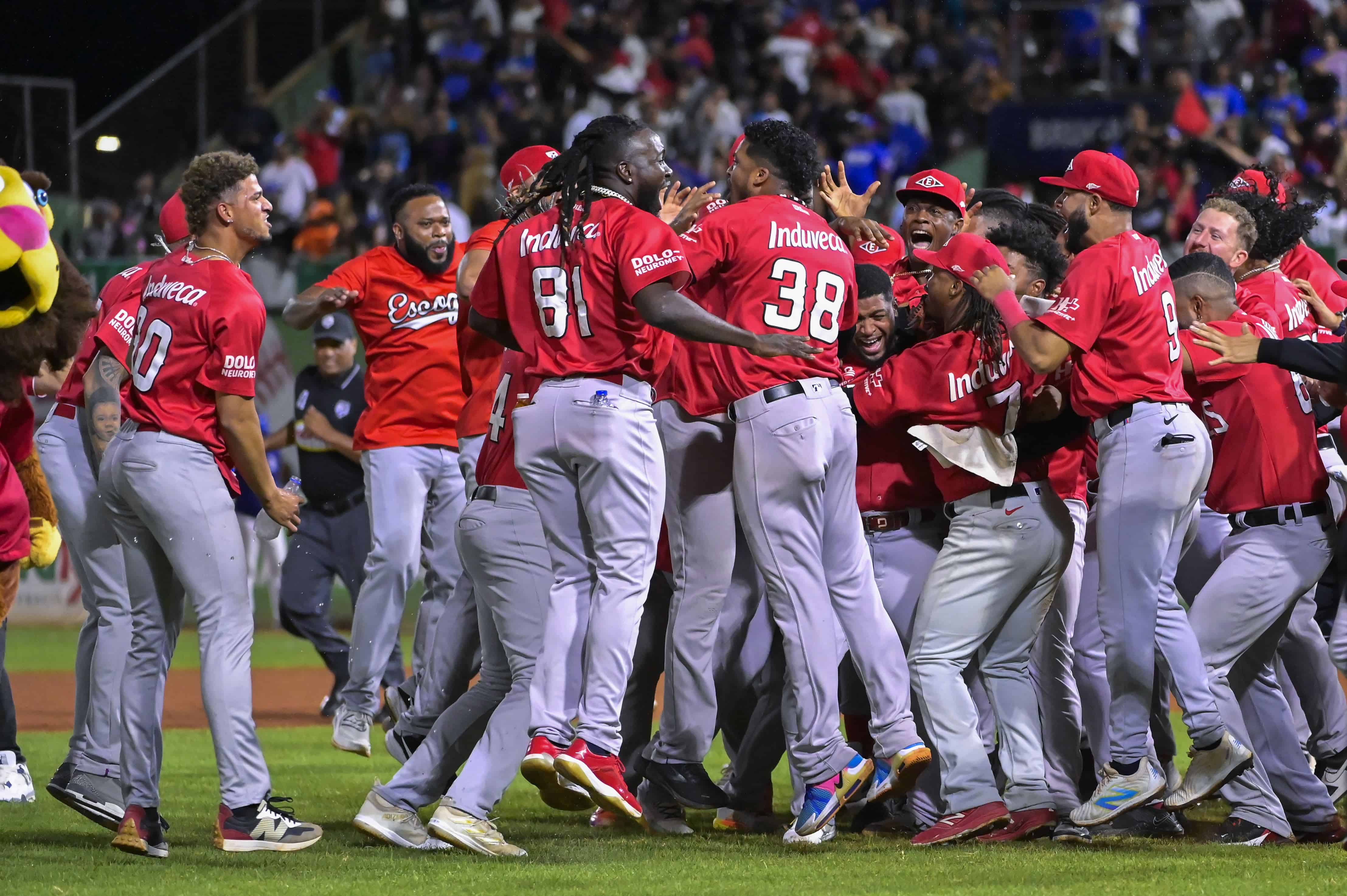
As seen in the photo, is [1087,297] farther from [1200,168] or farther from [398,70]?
[398,70]

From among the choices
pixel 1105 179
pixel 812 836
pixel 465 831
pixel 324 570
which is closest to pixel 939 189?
pixel 1105 179

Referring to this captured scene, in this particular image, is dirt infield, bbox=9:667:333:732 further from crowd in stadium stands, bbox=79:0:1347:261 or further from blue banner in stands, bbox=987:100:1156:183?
blue banner in stands, bbox=987:100:1156:183

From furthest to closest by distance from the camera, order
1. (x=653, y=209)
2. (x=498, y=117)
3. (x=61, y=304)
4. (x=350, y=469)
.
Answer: (x=498, y=117)
(x=350, y=469)
(x=653, y=209)
(x=61, y=304)

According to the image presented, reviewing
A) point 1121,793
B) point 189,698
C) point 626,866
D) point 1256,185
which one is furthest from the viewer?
point 189,698

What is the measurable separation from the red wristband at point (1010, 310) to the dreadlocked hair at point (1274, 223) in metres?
1.95

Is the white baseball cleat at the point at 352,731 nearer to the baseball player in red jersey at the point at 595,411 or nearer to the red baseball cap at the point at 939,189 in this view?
the baseball player in red jersey at the point at 595,411

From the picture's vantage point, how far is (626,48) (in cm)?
1902

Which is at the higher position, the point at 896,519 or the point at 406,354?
the point at 406,354

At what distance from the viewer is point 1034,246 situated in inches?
243

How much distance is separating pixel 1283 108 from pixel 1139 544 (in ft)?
36.7

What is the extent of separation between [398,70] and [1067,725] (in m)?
15.8

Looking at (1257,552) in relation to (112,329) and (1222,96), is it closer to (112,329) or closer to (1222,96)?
(112,329)

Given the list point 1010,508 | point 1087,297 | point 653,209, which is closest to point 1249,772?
point 1010,508

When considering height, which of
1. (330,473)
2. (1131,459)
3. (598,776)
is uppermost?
(1131,459)
